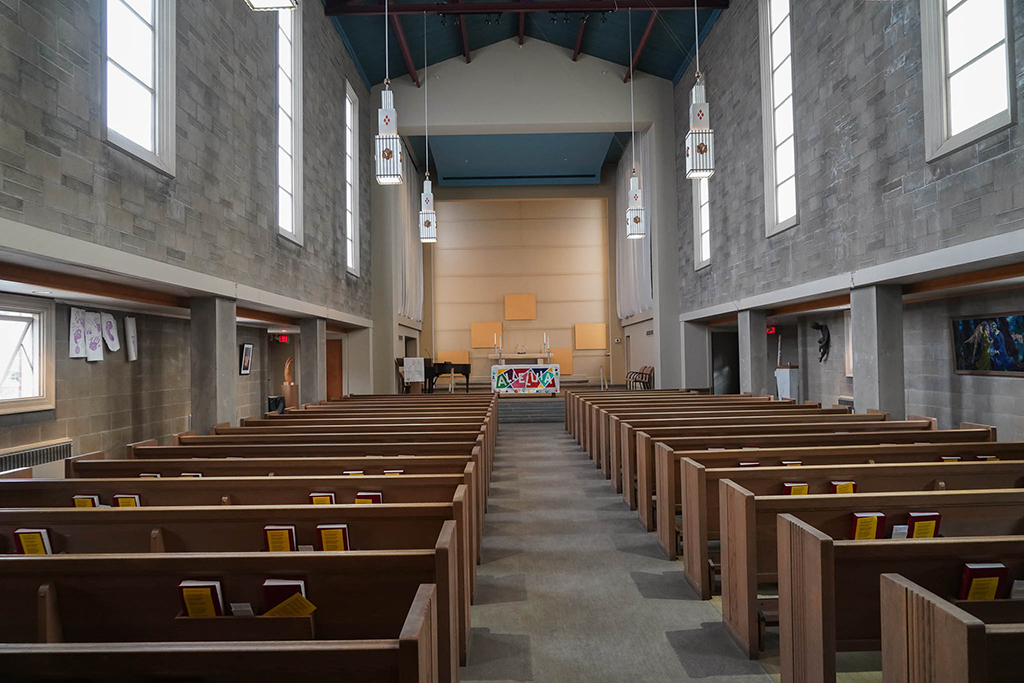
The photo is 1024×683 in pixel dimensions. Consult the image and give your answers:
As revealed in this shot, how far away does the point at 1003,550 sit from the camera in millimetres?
1826

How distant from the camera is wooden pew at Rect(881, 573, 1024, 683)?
4.05 ft

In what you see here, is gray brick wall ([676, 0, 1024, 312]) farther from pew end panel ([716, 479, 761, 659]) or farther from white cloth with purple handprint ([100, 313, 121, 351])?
white cloth with purple handprint ([100, 313, 121, 351])

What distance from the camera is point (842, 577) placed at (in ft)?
6.56

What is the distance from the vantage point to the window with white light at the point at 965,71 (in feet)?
15.7

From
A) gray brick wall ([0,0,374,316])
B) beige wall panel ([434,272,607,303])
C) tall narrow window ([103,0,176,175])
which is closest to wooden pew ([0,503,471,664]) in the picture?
gray brick wall ([0,0,374,316])

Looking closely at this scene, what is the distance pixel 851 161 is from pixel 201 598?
727 cm

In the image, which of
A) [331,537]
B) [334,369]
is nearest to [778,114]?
[331,537]

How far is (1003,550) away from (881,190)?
5.42 m

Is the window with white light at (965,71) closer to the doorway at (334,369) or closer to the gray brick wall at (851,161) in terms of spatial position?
the gray brick wall at (851,161)

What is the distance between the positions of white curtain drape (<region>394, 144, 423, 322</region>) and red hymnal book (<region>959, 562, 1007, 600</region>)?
12.7 meters

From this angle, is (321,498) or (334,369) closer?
(321,498)

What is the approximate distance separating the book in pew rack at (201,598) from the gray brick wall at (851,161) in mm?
5425

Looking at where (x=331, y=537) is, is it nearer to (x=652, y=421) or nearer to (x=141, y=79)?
(x=652, y=421)

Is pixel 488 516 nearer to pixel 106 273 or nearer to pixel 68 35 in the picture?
pixel 106 273
